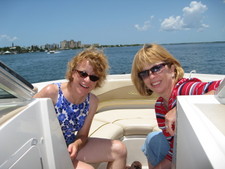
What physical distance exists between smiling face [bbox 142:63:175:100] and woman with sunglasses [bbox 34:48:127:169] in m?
0.42

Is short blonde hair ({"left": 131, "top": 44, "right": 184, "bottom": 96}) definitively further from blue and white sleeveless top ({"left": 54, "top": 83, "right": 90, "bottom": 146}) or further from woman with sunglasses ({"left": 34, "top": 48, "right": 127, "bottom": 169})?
blue and white sleeveless top ({"left": 54, "top": 83, "right": 90, "bottom": 146})

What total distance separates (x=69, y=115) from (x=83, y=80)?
0.93 feet

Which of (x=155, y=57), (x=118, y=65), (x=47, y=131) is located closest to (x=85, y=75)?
(x=155, y=57)

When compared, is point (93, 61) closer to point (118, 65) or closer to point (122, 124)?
point (122, 124)

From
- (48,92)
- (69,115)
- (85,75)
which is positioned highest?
(85,75)

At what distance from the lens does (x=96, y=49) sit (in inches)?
67.1

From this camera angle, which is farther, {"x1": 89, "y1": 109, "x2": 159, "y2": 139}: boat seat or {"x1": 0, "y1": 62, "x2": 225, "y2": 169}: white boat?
{"x1": 89, "y1": 109, "x2": 159, "y2": 139}: boat seat

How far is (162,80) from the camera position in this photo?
1394 millimetres

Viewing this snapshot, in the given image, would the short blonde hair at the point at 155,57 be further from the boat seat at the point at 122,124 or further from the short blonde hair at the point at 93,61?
the boat seat at the point at 122,124

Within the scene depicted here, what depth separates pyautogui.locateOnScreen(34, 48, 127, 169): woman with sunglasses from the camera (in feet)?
5.11

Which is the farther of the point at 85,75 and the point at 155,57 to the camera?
the point at 85,75

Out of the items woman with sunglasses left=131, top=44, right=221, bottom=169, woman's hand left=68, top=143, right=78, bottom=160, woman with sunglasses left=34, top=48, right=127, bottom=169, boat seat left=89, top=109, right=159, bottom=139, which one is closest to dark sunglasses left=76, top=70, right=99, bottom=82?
woman with sunglasses left=34, top=48, right=127, bottom=169

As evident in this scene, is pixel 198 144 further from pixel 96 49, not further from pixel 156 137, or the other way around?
pixel 96 49

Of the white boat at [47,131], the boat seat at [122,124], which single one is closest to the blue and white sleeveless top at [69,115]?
the white boat at [47,131]
